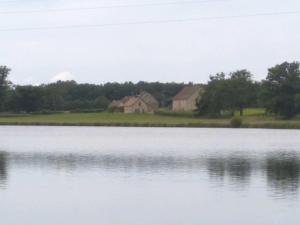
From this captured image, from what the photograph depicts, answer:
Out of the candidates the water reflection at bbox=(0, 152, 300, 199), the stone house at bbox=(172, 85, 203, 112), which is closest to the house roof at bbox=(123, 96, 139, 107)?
the stone house at bbox=(172, 85, 203, 112)

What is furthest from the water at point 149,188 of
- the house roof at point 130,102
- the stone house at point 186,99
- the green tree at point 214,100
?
the house roof at point 130,102

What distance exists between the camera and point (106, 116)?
13050cm

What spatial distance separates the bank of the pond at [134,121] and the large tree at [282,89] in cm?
216

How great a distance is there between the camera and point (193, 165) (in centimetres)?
4012

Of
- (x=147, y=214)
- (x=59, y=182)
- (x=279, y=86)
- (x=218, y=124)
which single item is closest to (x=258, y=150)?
(x=59, y=182)

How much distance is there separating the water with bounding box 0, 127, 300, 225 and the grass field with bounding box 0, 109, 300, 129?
54.2 m

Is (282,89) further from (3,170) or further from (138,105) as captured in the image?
(3,170)

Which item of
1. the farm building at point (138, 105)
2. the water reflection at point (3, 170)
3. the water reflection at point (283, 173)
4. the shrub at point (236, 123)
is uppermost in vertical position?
the farm building at point (138, 105)

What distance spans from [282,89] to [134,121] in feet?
75.2

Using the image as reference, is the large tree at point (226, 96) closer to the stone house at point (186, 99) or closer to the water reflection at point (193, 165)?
the stone house at point (186, 99)

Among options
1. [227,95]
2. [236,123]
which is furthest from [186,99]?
[236,123]

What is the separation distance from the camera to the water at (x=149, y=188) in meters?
22.2

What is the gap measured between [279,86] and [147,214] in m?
90.8

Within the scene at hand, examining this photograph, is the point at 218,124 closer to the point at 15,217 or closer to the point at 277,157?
the point at 277,157
